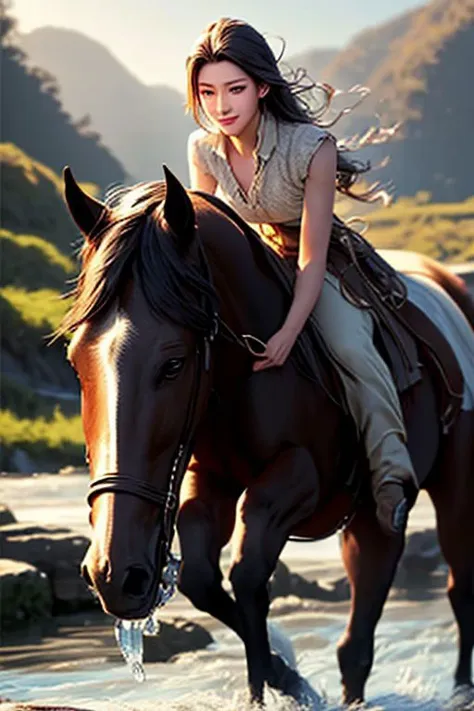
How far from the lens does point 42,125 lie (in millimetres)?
15523

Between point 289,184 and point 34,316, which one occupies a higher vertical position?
point 34,316

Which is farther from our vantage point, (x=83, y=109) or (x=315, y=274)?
(x=83, y=109)

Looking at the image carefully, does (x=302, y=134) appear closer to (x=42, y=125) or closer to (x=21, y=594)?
(x=21, y=594)

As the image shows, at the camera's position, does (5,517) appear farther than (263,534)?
Yes

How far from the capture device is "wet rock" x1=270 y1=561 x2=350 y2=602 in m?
7.74

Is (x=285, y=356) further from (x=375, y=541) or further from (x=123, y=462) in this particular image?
(x=375, y=541)

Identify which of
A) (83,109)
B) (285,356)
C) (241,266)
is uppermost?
(83,109)

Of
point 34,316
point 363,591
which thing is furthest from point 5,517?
point 34,316

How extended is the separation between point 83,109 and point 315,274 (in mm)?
12969

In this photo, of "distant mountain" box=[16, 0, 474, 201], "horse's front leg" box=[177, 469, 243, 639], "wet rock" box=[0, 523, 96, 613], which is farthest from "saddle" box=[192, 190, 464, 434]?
"distant mountain" box=[16, 0, 474, 201]

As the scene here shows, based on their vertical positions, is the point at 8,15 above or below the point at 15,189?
above

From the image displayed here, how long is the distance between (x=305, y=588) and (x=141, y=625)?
16.4 feet

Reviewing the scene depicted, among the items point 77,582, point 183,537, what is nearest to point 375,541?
point 183,537

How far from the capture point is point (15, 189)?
48.5ft
